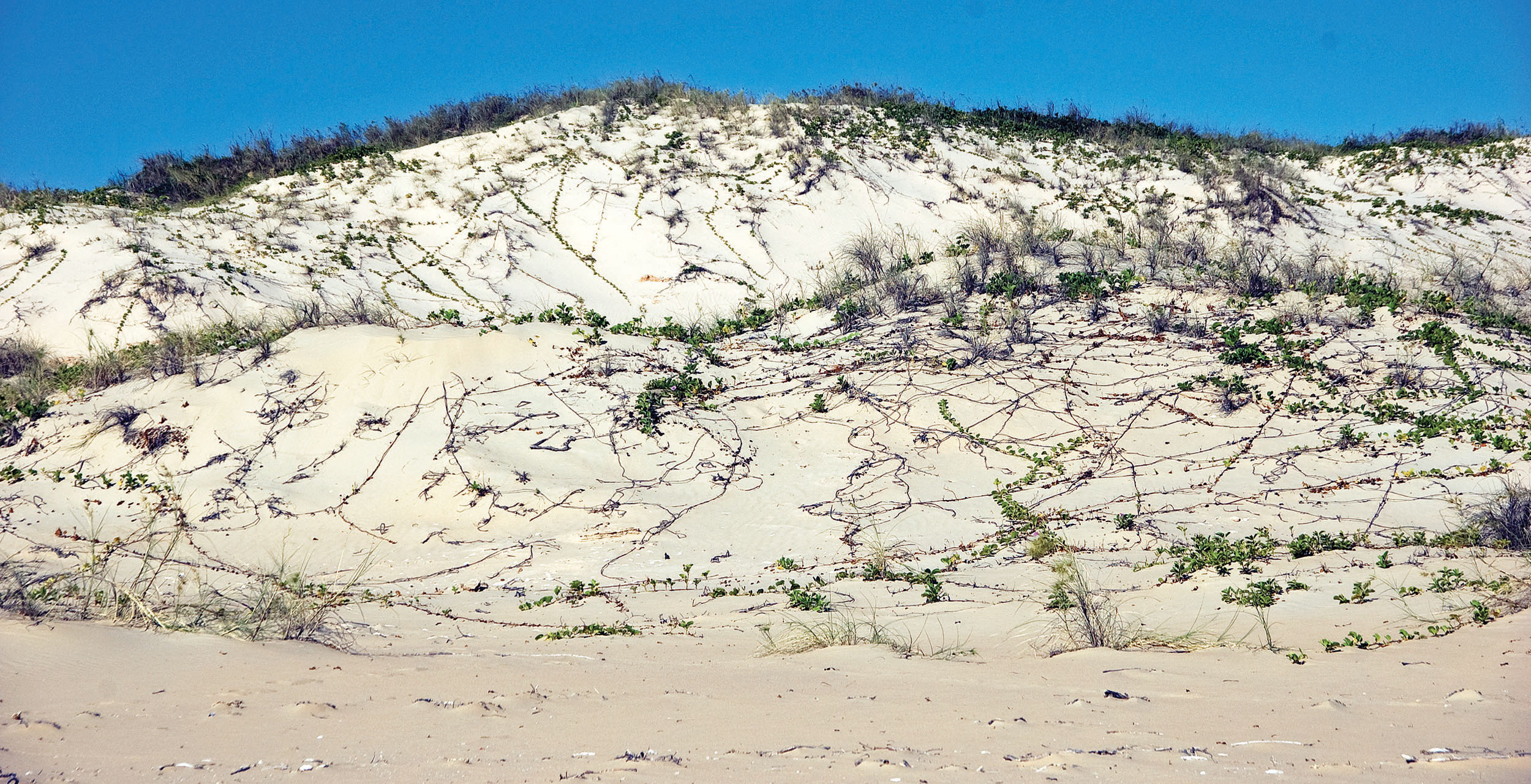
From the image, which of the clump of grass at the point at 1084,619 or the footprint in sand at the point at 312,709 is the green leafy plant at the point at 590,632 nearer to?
the footprint in sand at the point at 312,709

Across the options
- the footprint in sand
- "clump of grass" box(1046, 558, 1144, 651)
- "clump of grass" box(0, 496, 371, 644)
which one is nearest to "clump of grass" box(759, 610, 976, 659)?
"clump of grass" box(1046, 558, 1144, 651)

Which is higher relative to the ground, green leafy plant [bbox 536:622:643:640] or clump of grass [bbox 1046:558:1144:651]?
clump of grass [bbox 1046:558:1144:651]

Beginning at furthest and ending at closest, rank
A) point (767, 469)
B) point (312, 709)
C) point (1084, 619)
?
point (767, 469) < point (1084, 619) < point (312, 709)

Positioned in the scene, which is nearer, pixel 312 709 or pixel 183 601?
pixel 312 709

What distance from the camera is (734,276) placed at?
42.5ft

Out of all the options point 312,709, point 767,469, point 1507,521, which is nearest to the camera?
point 312,709

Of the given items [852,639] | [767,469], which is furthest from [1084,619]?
[767,469]

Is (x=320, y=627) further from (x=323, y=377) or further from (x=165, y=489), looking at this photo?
(x=323, y=377)

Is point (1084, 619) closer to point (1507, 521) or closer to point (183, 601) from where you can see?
point (1507, 521)

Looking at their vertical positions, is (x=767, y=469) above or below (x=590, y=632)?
above

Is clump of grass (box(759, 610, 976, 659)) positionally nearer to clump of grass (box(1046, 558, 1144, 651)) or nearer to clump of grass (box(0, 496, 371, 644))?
clump of grass (box(1046, 558, 1144, 651))

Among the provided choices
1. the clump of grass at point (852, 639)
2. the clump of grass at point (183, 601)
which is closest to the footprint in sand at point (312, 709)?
the clump of grass at point (183, 601)

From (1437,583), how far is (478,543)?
6.21 m

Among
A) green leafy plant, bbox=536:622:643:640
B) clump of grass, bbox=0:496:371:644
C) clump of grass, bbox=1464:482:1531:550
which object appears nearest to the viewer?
clump of grass, bbox=0:496:371:644
